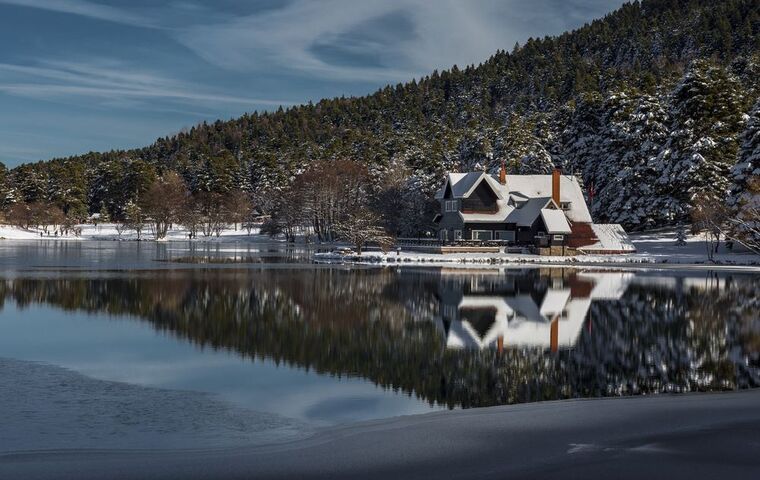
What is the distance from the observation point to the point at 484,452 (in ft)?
32.3

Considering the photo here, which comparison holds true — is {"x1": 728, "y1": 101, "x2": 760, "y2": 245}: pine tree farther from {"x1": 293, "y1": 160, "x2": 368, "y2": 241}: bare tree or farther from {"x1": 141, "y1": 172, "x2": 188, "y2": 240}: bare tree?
{"x1": 141, "y1": 172, "x2": 188, "y2": 240}: bare tree

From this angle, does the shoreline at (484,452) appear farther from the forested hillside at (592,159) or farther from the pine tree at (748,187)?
the forested hillside at (592,159)

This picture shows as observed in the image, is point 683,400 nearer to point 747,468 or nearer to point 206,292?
point 747,468

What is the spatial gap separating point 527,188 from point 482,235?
7.12 m

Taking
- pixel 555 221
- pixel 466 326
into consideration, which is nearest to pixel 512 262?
pixel 555 221

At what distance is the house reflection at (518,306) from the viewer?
788 inches

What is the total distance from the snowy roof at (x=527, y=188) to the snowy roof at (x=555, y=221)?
2389 mm

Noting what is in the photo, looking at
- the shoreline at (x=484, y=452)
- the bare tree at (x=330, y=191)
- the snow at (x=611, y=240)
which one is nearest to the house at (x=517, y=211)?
the snow at (x=611, y=240)

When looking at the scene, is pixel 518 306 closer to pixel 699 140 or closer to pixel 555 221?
pixel 555 221

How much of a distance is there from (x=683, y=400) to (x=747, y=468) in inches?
158

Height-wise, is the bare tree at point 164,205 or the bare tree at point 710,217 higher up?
the bare tree at point 164,205

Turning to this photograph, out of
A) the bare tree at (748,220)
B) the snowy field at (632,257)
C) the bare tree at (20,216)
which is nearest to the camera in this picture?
the bare tree at (748,220)

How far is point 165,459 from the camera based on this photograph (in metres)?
9.34

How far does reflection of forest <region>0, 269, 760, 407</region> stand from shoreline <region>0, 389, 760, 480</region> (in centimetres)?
166
